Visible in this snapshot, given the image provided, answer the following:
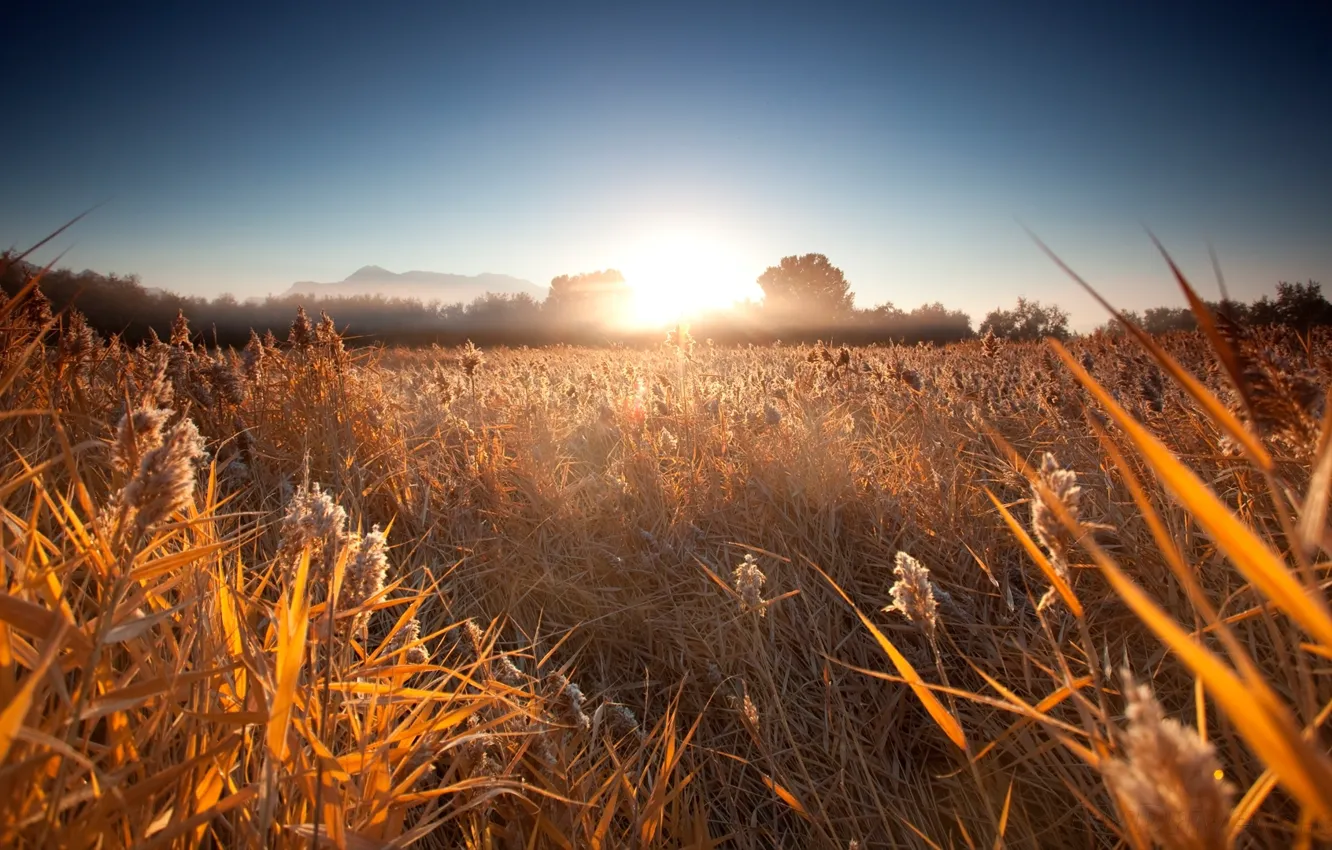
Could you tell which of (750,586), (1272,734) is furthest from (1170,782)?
(750,586)

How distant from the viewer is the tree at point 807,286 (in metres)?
57.6

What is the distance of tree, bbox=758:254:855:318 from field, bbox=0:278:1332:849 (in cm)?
5594

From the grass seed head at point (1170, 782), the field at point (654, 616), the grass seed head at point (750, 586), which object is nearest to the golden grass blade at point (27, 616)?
the field at point (654, 616)

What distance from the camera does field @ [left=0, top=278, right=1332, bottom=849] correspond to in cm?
65

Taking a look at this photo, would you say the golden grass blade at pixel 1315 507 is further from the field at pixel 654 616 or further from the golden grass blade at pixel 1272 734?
the golden grass blade at pixel 1272 734

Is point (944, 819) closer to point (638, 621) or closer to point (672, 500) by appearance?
point (638, 621)

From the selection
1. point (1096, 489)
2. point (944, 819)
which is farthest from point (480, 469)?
point (1096, 489)

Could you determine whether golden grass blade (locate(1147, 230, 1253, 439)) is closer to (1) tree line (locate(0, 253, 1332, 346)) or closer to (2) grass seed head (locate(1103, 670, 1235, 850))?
(2) grass seed head (locate(1103, 670, 1235, 850))

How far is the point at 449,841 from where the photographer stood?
1210mm

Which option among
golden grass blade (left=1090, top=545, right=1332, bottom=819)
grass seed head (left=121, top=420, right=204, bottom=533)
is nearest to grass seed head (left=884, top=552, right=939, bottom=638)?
golden grass blade (left=1090, top=545, right=1332, bottom=819)

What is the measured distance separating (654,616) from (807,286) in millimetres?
59645

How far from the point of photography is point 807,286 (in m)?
58.6

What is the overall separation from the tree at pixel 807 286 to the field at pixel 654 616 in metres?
55.9

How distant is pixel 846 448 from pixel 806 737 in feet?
5.26
